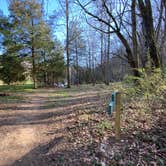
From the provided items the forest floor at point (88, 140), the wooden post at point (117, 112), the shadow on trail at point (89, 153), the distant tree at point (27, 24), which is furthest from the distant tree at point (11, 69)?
the wooden post at point (117, 112)

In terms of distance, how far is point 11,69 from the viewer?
22.6 metres

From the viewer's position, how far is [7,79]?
24.2 meters

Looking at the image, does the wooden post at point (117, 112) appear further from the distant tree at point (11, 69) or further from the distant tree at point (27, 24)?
the distant tree at point (11, 69)

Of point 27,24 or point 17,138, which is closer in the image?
point 17,138

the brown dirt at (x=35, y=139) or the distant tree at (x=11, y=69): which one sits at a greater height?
the distant tree at (x=11, y=69)

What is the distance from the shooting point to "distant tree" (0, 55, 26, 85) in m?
22.1

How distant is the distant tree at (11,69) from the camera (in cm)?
2209

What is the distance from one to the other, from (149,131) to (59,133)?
2.20 m

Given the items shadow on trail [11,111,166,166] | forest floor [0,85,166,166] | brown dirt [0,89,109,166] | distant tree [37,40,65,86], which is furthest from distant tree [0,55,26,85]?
shadow on trail [11,111,166,166]

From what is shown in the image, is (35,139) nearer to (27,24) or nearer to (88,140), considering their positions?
(88,140)

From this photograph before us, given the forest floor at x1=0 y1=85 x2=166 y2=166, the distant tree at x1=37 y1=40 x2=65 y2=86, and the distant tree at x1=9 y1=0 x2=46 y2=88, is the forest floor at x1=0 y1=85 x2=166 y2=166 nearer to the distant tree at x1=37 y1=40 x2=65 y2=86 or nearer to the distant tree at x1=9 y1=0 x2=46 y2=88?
the distant tree at x1=9 y1=0 x2=46 y2=88

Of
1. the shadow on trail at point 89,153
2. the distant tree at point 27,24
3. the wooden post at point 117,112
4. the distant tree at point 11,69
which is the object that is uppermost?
the distant tree at point 27,24

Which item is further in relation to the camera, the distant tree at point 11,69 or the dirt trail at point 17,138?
the distant tree at point 11,69

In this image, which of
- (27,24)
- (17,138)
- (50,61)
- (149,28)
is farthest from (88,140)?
(50,61)
